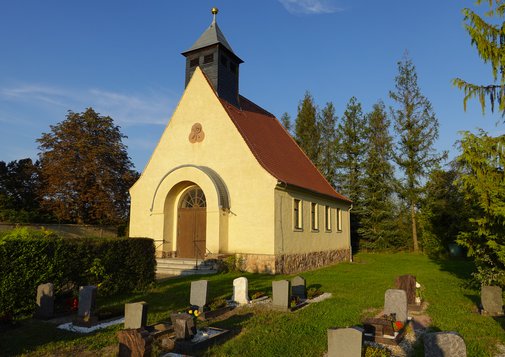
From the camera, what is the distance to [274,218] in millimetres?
16000

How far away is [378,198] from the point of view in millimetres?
33438

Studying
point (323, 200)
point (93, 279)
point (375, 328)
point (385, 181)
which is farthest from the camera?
point (385, 181)

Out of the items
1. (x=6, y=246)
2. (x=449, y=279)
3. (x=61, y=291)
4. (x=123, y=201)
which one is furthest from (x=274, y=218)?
(x=123, y=201)

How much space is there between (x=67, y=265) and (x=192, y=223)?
8.85 meters

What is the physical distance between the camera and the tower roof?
20.0 meters

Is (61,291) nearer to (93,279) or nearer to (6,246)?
(93,279)

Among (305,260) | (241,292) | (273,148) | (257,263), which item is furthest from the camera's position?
(273,148)

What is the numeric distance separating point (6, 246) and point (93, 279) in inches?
102

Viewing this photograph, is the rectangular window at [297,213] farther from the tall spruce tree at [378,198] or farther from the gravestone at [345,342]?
the tall spruce tree at [378,198]

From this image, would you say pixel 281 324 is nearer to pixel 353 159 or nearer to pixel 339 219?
pixel 339 219

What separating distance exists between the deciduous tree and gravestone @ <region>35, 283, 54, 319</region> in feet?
70.5

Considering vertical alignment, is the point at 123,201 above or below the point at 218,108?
below

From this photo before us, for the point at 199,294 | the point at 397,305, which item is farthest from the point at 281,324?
the point at 397,305

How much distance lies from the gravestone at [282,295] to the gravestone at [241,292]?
0.97 meters
